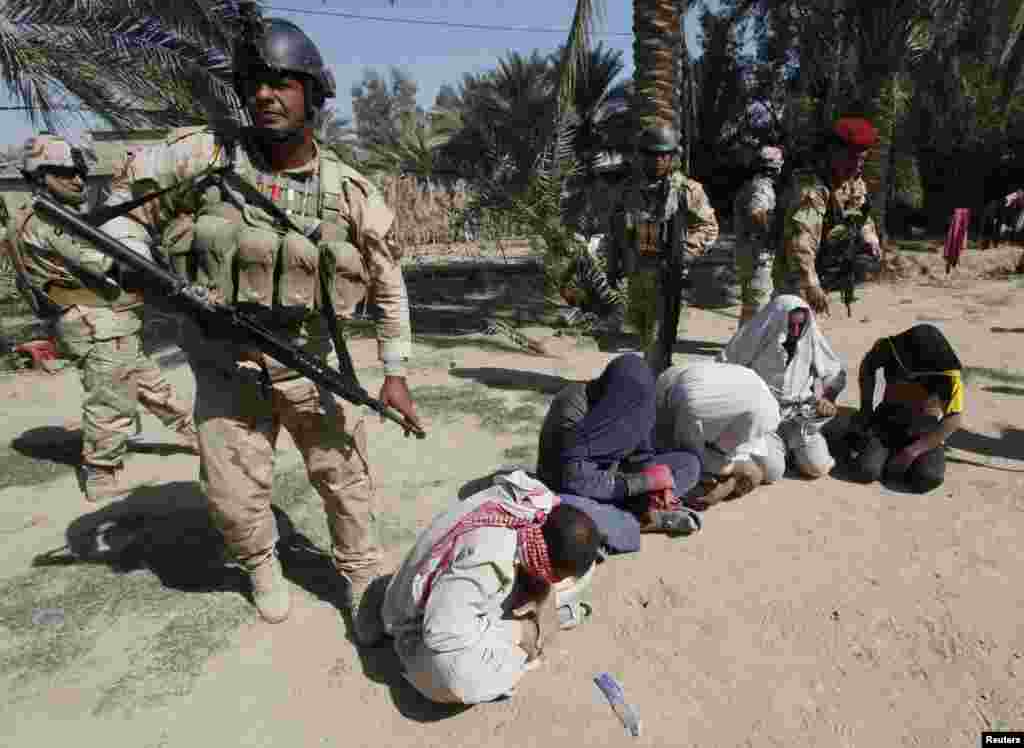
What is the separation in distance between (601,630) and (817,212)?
3013mm

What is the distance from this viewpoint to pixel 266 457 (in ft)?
7.45

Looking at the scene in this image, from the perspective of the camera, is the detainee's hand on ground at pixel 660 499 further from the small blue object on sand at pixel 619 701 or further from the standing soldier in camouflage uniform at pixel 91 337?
the standing soldier in camouflage uniform at pixel 91 337

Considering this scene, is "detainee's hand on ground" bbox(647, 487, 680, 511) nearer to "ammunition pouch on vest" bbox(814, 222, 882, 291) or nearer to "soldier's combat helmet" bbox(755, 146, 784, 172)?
"ammunition pouch on vest" bbox(814, 222, 882, 291)

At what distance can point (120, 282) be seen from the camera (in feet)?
6.33

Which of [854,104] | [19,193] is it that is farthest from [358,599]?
[19,193]

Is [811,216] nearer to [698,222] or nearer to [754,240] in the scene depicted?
[698,222]

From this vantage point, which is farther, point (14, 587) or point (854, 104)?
point (854, 104)

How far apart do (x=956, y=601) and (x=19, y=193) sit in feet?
56.0

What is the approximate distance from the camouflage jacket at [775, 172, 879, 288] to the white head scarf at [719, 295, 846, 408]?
0.64 m

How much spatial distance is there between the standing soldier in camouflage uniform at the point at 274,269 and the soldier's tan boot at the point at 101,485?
1593mm

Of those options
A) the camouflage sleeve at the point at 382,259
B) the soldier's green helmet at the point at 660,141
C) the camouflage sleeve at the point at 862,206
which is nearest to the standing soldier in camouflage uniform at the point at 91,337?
the camouflage sleeve at the point at 382,259

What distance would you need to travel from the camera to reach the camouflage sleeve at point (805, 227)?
397 cm

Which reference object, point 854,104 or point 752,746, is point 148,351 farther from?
point 854,104

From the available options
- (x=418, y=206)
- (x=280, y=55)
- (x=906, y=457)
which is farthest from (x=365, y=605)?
(x=418, y=206)
